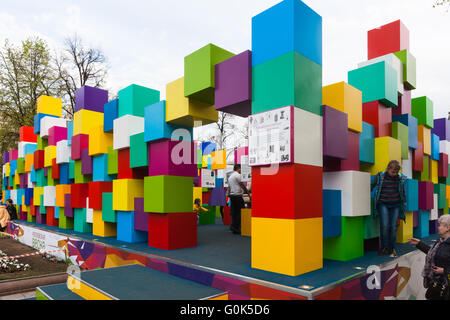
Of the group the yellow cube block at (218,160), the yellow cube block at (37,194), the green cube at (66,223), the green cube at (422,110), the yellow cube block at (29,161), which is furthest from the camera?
the yellow cube block at (218,160)

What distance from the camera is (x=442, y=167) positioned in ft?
26.0

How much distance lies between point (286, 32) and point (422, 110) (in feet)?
16.1

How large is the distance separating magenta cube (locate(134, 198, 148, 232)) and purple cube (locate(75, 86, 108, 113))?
3.36 metres

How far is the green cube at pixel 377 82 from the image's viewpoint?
4.99 m

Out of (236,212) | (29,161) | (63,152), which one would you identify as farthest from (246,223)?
(29,161)

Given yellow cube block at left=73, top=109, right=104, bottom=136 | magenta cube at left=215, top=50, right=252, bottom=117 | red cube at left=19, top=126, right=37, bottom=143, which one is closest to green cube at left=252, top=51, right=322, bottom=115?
magenta cube at left=215, top=50, right=252, bottom=117

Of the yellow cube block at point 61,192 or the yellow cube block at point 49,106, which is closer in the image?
the yellow cube block at point 61,192

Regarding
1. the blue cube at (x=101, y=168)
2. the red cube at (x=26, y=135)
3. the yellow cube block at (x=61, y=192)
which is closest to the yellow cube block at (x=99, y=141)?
the blue cube at (x=101, y=168)

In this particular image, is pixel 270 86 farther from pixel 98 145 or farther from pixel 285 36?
pixel 98 145

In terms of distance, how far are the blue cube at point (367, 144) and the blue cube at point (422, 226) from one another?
7.80 feet

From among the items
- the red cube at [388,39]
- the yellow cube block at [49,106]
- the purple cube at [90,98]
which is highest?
the red cube at [388,39]

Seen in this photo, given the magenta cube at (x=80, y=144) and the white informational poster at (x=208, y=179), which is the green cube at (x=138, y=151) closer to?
the magenta cube at (x=80, y=144)

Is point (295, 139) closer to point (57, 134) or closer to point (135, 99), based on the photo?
point (135, 99)
